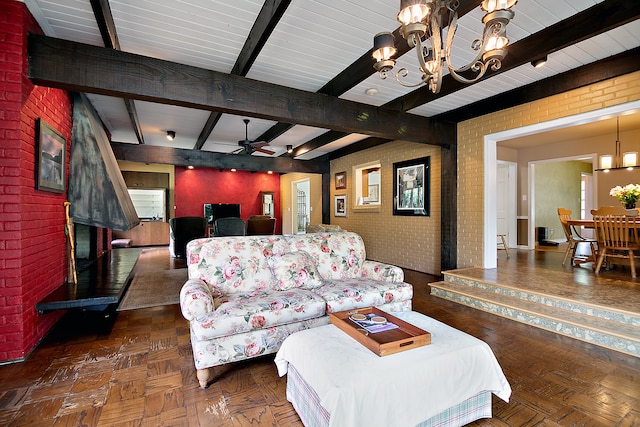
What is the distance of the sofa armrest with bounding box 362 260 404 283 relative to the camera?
2.95 metres

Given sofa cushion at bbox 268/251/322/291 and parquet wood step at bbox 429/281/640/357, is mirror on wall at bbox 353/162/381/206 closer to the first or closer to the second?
parquet wood step at bbox 429/281/640/357

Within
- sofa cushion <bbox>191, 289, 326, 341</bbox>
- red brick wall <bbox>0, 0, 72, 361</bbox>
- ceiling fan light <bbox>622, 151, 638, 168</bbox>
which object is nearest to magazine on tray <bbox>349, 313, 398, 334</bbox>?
sofa cushion <bbox>191, 289, 326, 341</bbox>

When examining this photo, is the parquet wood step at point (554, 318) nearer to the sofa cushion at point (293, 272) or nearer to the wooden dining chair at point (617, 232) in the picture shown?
the wooden dining chair at point (617, 232)

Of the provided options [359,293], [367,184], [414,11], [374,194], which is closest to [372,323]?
[359,293]

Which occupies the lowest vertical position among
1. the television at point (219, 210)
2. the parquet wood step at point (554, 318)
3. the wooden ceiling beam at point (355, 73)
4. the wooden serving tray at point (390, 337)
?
the parquet wood step at point (554, 318)

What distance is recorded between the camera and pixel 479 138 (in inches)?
178

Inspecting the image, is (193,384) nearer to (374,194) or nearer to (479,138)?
(479,138)

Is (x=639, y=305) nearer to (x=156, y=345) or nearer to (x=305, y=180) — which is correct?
(x=156, y=345)

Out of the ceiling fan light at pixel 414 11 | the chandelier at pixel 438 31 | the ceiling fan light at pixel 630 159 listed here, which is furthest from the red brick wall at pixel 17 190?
the ceiling fan light at pixel 630 159

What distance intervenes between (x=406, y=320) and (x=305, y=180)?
8.13m

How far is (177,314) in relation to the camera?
3363mm

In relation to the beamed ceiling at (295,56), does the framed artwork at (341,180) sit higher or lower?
lower

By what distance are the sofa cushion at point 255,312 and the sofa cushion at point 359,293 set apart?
110mm

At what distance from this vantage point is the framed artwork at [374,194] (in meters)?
6.98
